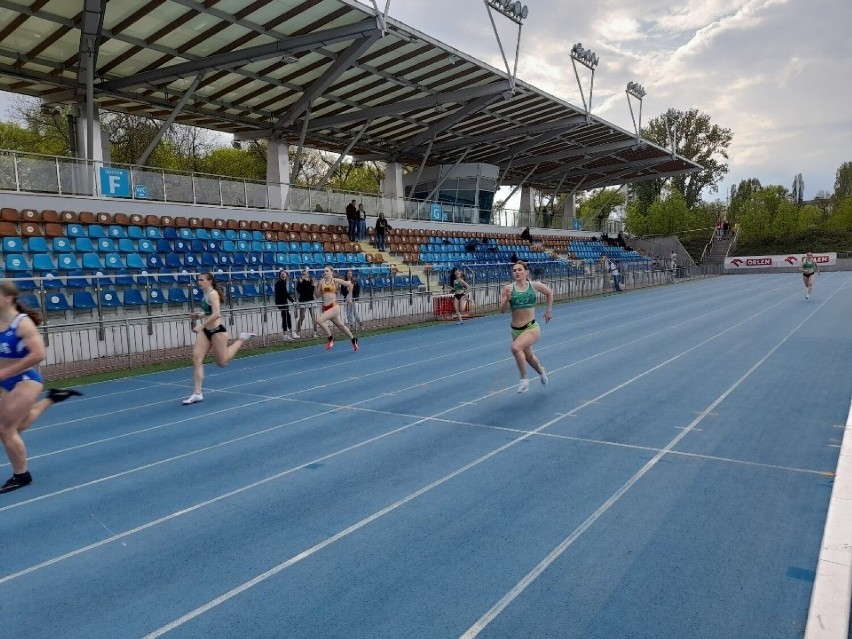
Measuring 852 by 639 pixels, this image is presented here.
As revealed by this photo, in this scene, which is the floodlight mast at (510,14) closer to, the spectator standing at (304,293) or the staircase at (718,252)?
the spectator standing at (304,293)

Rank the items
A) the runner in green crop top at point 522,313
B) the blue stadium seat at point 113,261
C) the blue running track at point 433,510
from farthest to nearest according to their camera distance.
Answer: the blue stadium seat at point 113,261, the runner in green crop top at point 522,313, the blue running track at point 433,510

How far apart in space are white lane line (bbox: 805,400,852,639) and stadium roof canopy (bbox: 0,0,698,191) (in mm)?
19518

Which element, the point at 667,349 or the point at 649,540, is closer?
the point at 649,540

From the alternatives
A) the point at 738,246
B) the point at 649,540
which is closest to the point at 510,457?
the point at 649,540

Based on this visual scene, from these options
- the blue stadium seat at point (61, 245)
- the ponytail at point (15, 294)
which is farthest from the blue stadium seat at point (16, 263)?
the ponytail at point (15, 294)

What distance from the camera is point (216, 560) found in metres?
4.34

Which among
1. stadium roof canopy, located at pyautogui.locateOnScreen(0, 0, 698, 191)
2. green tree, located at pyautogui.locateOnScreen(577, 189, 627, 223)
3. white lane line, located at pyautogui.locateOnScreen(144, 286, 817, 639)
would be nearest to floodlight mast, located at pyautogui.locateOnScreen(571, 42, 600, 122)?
stadium roof canopy, located at pyautogui.locateOnScreen(0, 0, 698, 191)

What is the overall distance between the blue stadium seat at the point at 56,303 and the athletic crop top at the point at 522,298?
10207mm

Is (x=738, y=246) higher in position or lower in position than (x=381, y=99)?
lower

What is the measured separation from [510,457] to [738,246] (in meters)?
66.7

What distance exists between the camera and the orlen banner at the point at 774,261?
56406 millimetres

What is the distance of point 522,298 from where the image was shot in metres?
9.16

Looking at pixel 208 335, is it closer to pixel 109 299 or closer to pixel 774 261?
pixel 109 299

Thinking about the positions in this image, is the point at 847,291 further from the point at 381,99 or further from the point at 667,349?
the point at 381,99
